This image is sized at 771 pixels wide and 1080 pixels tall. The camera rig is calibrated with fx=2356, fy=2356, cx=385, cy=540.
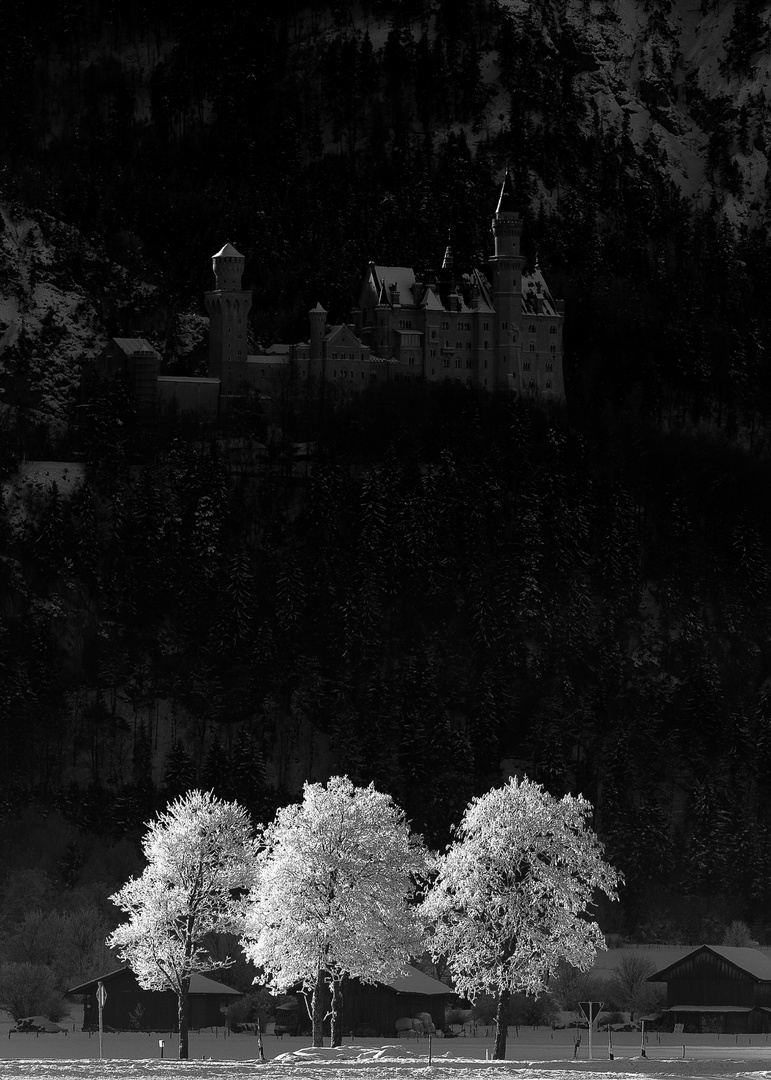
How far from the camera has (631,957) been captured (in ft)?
509

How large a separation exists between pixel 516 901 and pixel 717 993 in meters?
38.4

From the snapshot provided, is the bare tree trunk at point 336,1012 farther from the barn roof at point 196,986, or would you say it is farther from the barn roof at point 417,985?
the barn roof at point 196,986

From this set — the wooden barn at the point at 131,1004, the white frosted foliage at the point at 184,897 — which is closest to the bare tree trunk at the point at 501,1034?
the white frosted foliage at the point at 184,897

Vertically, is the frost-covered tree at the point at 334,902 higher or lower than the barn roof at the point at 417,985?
higher

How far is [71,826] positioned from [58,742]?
1359 centimetres

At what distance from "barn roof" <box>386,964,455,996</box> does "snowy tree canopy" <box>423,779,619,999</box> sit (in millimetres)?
23083

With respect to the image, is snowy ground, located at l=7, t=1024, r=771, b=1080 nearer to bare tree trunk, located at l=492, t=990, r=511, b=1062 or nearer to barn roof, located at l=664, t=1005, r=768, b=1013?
bare tree trunk, located at l=492, t=990, r=511, b=1062

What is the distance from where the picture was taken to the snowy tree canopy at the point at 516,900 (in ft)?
351

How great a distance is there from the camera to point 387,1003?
133750 mm

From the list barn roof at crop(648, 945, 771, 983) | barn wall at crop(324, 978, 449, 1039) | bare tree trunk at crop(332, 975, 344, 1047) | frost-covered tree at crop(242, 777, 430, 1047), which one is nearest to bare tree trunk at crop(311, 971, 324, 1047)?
frost-covered tree at crop(242, 777, 430, 1047)

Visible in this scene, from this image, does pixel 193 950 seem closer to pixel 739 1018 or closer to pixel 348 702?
pixel 739 1018

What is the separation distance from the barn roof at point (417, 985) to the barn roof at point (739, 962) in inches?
622

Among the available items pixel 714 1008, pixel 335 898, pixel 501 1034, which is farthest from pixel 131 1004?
pixel 501 1034

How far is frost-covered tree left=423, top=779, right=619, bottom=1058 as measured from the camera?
351 ft
